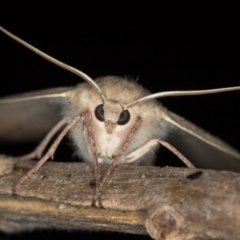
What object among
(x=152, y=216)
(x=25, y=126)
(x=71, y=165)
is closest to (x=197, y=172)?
(x=152, y=216)

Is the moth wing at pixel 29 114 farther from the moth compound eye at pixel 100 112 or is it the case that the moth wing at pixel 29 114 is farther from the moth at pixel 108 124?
the moth compound eye at pixel 100 112

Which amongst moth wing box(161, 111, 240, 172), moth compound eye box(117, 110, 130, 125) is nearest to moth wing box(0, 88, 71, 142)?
moth compound eye box(117, 110, 130, 125)

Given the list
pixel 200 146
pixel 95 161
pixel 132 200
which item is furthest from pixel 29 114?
pixel 132 200

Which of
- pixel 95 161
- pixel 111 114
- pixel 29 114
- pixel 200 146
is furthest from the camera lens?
pixel 29 114

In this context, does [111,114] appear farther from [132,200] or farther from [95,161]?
[132,200]

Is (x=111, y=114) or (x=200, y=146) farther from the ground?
(x=111, y=114)

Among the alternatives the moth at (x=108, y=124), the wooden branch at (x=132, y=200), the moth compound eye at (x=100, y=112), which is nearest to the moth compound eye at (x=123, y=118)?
the moth at (x=108, y=124)

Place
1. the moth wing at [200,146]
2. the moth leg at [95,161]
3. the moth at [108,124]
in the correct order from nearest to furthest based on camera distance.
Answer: the moth leg at [95,161]
the moth at [108,124]
the moth wing at [200,146]

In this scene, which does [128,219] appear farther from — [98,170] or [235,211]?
[235,211]

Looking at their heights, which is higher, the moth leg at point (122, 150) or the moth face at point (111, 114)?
the moth face at point (111, 114)
